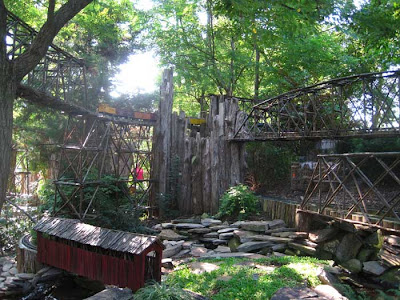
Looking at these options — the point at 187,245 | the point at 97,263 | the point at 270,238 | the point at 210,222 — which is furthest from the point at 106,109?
the point at 270,238

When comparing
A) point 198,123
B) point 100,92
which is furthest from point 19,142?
point 198,123

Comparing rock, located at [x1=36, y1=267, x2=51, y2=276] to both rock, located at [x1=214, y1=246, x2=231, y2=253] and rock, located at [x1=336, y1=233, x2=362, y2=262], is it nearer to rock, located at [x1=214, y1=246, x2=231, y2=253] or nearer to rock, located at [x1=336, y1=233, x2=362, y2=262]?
rock, located at [x1=214, y1=246, x2=231, y2=253]

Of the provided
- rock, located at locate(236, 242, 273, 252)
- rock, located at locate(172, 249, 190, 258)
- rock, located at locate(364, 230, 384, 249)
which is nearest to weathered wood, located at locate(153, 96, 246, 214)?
rock, located at locate(172, 249, 190, 258)

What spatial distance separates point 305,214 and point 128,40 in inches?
604

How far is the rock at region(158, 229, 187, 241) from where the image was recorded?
11.8 meters

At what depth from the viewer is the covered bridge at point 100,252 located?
23.4 feet

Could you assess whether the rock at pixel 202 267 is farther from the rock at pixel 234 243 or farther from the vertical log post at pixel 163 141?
the vertical log post at pixel 163 141

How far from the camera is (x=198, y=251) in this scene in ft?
34.4

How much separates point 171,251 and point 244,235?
230 centimetres

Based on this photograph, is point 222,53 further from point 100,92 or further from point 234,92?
point 100,92

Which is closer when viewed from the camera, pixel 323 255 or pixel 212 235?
pixel 323 255

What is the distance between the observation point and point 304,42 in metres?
17.1

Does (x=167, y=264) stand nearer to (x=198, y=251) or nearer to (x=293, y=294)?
(x=198, y=251)

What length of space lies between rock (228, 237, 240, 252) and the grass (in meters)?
2.75
